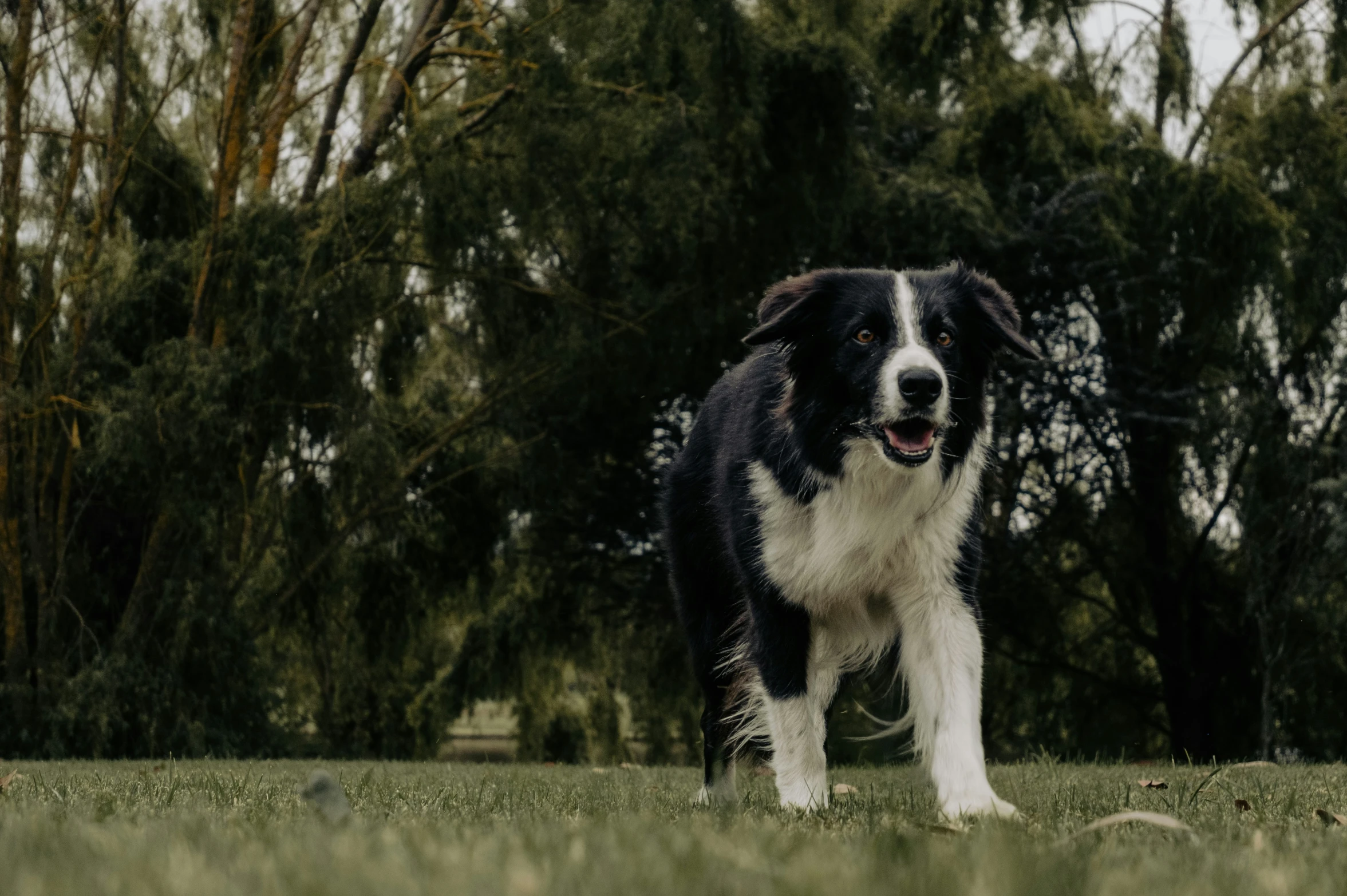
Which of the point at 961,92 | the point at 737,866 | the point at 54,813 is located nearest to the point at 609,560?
the point at 961,92

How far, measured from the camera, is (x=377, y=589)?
1359cm

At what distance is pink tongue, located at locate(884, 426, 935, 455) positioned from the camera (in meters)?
3.91

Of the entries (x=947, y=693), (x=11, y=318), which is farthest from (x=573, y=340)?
(x=947, y=693)

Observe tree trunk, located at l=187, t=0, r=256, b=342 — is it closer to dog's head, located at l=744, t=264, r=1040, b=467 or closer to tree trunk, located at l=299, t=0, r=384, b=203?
tree trunk, located at l=299, t=0, r=384, b=203

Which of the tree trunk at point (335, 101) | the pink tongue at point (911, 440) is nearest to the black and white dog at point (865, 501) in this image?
the pink tongue at point (911, 440)

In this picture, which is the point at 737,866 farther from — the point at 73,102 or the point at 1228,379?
the point at 1228,379

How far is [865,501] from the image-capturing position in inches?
163

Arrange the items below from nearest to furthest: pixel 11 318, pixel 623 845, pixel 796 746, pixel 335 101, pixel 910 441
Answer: pixel 623 845 < pixel 910 441 < pixel 796 746 < pixel 11 318 < pixel 335 101

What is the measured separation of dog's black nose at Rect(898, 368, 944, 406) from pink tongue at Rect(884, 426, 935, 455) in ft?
0.45

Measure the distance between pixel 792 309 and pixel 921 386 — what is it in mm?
575

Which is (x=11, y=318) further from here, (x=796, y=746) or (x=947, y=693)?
(x=947, y=693)

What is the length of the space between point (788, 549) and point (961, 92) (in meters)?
11.5

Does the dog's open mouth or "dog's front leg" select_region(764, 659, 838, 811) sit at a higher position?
the dog's open mouth

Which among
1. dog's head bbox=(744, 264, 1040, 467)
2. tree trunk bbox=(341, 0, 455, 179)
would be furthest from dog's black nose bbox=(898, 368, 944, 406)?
tree trunk bbox=(341, 0, 455, 179)
